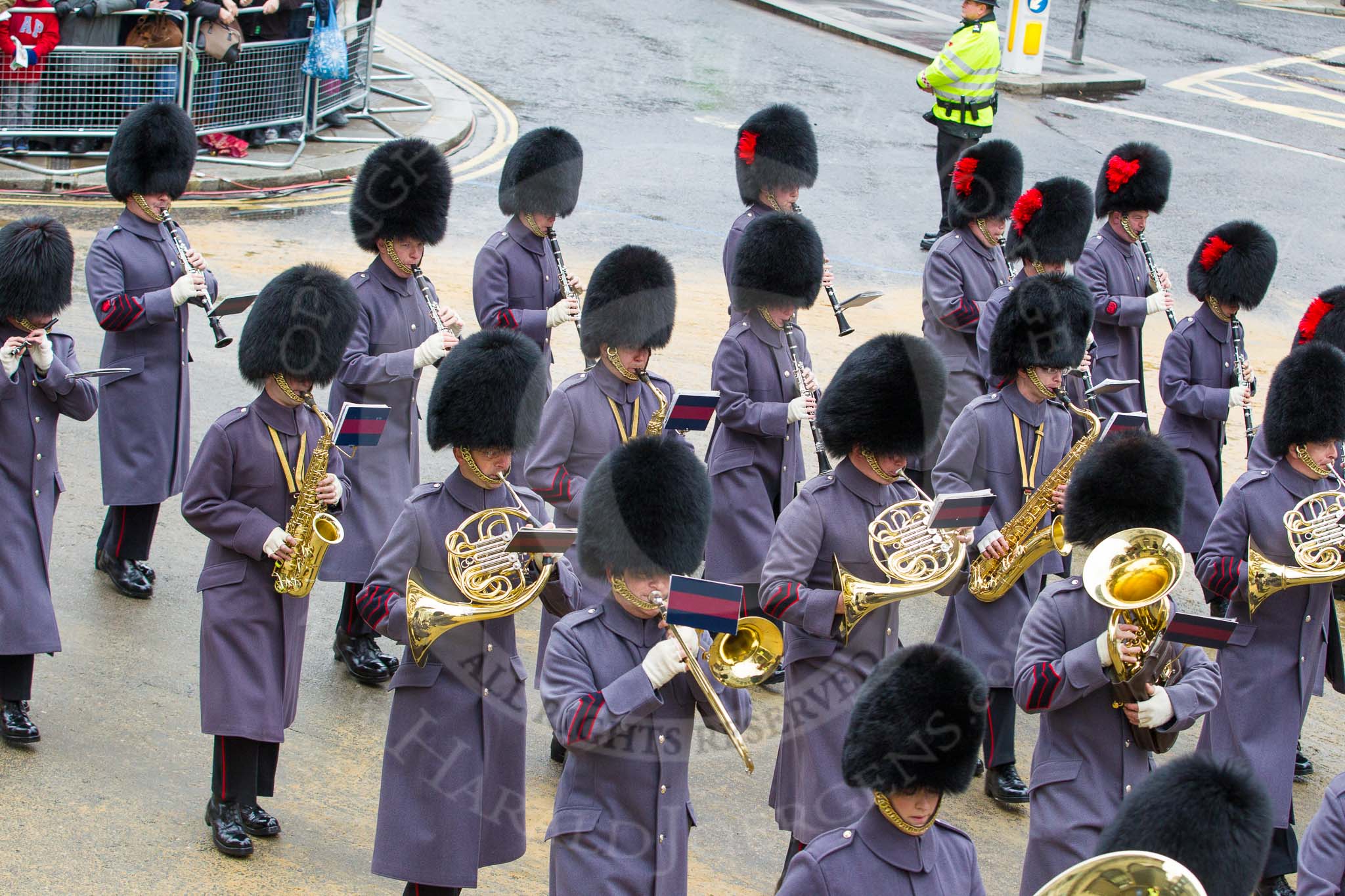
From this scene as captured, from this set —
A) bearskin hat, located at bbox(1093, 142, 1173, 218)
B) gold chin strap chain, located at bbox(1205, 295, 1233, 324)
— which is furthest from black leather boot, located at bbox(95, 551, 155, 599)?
bearskin hat, located at bbox(1093, 142, 1173, 218)

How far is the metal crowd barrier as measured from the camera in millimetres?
12953

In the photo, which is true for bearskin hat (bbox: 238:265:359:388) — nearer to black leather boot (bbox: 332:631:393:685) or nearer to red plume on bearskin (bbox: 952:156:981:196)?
black leather boot (bbox: 332:631:393:685)

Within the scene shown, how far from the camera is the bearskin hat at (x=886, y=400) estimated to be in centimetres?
586

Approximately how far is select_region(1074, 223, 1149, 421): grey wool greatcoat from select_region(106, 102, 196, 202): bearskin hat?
4.64 meters

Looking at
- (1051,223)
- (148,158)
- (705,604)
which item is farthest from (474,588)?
(1051,223)

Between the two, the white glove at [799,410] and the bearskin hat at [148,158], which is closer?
the white glove at [799,410]

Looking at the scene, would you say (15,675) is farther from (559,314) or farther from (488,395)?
(559,314)

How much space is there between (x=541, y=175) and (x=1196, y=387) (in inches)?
135

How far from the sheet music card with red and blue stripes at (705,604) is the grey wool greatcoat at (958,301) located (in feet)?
14.3

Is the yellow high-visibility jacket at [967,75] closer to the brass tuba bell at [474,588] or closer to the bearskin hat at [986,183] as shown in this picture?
the bearskin hat at [986,183]

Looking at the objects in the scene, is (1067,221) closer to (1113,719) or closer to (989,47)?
(1113,719)

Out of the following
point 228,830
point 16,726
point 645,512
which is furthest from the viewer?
point 16,726

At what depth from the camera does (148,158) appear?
7.74 metres

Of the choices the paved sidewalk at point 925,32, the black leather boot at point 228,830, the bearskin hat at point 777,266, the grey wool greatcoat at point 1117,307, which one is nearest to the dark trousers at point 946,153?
the grey wool greatcoat at point 1117,307
